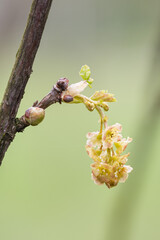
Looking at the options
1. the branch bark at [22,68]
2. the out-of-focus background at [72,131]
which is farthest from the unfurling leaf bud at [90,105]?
the out-of-focus background at [72,131]

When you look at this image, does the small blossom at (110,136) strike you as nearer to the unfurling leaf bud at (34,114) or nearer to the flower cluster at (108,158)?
the flower cluster at (108,158)

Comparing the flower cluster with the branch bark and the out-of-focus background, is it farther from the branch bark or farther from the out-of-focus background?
the out-of-focus background

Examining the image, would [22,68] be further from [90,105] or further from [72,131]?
[72,131]

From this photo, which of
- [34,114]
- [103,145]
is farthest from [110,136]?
[34,114]

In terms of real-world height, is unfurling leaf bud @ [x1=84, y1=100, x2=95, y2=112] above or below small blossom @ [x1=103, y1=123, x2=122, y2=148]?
above

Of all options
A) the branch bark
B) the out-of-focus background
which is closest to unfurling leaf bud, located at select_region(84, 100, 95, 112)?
the branch bark

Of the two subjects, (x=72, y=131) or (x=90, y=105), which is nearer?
(x=90, y=105)
